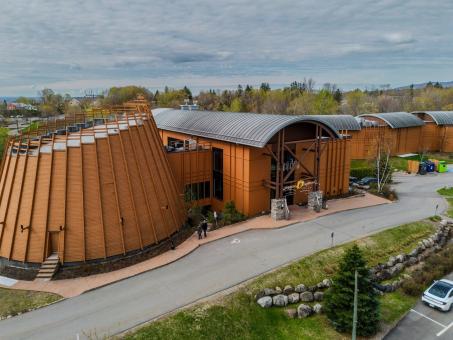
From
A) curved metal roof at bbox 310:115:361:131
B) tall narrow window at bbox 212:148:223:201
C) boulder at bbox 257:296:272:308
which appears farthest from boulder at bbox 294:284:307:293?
curved metal roof at bbox 310:115:361:131

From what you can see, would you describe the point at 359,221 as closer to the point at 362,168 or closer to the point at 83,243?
the point at 362,168

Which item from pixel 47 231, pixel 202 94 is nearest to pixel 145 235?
pixel 47 231

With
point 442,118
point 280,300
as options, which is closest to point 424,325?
point 280,300

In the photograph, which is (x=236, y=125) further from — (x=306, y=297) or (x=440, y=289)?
(x=440, y=289)

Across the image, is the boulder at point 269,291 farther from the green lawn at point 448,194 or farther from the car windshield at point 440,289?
the green lawn at point 448,194

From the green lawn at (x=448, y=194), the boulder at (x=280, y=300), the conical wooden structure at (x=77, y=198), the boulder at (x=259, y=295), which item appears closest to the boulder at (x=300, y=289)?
the boulder at (x=280, y=300)
